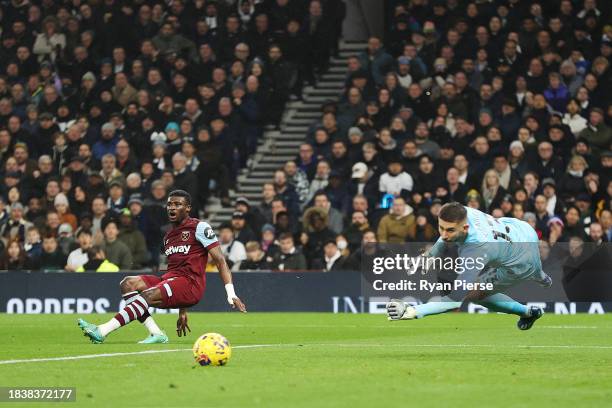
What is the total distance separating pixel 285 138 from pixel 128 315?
15158 millimetres

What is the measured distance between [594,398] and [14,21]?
24210mm

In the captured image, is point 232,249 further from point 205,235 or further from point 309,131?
point 205,235

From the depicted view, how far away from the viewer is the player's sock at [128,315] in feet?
47.9

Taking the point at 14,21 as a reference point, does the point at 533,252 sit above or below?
below

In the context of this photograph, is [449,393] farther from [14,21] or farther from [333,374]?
[14,21]

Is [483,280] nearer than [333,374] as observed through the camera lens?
No

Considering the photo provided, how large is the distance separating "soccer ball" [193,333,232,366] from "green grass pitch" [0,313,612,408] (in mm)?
137

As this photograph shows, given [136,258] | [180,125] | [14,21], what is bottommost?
[136,258]

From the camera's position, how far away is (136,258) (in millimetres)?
24859

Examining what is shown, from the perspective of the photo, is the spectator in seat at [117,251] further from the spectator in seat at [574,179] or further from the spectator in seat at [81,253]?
the spectator in seat at [574,179]

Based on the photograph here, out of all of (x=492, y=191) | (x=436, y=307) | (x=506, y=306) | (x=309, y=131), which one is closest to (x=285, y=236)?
(x=492, y=191)

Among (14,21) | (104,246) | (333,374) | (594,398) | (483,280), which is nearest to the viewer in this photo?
(594,398)

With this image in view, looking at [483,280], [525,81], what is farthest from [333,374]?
[525,81]

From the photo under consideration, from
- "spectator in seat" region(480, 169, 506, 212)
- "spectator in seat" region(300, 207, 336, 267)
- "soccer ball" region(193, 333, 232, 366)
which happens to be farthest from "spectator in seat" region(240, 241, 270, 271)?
"soccer ball" region(193, 333, 232, 366)
